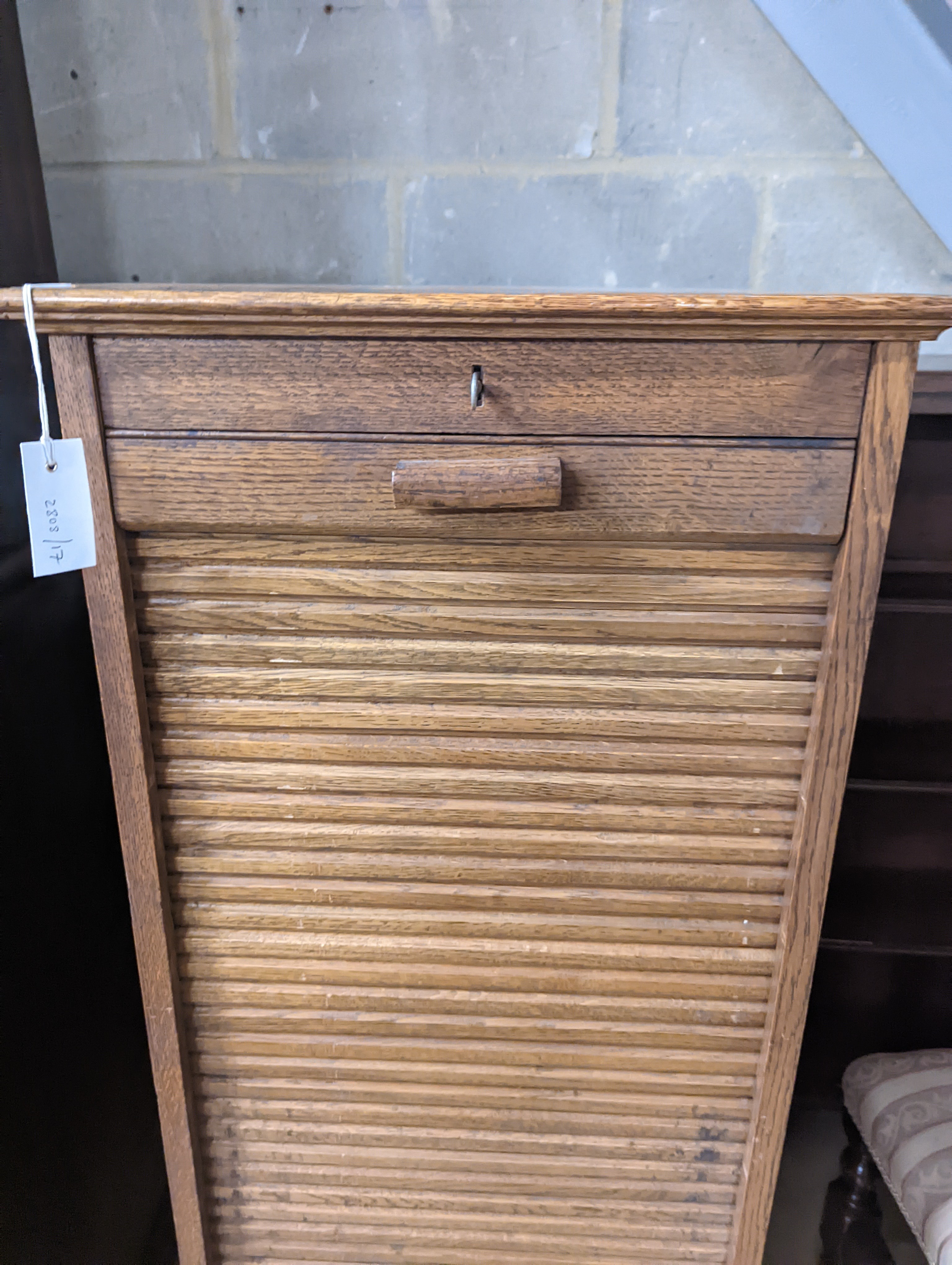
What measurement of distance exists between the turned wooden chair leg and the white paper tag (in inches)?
40.4

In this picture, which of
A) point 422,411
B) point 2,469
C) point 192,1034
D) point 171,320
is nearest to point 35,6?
point 2,469

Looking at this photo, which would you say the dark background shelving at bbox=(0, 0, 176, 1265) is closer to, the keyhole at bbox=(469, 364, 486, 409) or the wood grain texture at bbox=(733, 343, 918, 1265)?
the keyhole at bbox=(469, 364, 486, 409)

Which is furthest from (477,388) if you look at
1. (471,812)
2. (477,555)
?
(471,812)

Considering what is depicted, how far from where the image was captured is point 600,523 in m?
0.56

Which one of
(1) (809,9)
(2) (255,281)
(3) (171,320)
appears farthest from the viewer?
(2) (255,281)

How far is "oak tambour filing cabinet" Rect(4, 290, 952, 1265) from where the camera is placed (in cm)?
53

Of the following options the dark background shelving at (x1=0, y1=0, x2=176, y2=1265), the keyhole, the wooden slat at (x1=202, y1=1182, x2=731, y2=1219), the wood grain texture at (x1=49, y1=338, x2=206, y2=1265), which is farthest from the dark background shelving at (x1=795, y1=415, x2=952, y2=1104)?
the dark background shelving at (x1=0, y1=0, x2=176, y2=1265)

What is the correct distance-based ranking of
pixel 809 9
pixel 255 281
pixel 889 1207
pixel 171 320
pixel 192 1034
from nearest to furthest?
pixel 171 320
pixel 192 1034
pixel 809 9
pixel 255 281
pixel 889 1207

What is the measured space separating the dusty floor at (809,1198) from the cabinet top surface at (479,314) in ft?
3.66

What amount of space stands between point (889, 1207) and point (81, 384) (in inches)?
55.3

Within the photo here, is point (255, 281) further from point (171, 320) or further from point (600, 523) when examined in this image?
point (600, 523)

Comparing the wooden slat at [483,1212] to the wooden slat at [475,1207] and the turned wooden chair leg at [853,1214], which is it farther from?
the turned wooden chair leg at [853,1214]

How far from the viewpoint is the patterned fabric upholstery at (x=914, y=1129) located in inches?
29.2

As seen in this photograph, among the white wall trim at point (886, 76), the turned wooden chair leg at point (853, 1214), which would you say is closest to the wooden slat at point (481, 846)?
the turned wooden chair leg at point (853, 1214)
